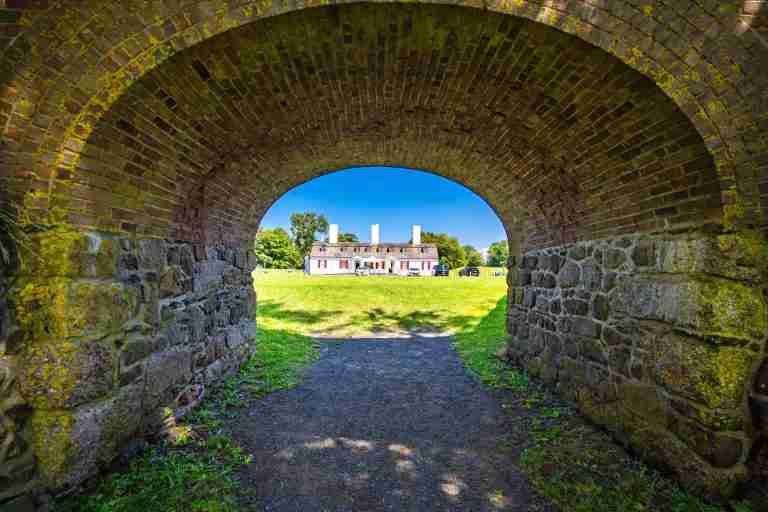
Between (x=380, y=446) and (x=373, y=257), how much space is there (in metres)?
47.6

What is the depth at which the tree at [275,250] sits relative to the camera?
53.2m

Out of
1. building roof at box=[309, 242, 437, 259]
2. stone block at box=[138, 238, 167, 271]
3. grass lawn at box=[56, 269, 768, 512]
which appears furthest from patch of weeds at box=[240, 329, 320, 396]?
building roof at box=[309, 242, 437, 259]

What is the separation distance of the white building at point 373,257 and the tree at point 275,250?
23.4ft

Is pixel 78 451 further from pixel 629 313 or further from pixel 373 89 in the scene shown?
pixel 629 313

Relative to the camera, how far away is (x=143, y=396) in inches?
123

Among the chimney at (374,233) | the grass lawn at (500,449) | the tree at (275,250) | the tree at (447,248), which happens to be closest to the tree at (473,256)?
the tree at (447,248)

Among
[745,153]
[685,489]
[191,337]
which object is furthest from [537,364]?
[191,337]

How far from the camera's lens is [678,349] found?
2.78 m

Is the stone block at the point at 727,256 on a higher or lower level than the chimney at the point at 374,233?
lower

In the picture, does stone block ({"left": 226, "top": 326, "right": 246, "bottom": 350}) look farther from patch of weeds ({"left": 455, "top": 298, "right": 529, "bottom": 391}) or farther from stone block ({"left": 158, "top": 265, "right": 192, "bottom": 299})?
patch of weeds ({"left": 455, "top": 298, "right": 529, "bottom": 391})

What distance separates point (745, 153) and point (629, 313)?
1639 mm

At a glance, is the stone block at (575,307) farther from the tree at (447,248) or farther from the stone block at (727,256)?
the tree at (447,248)

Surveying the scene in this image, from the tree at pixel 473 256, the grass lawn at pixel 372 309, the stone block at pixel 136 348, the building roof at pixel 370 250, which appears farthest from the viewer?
the tree at pixel 473 256

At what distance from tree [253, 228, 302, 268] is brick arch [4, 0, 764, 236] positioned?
5239cm
